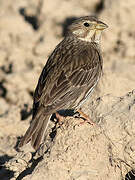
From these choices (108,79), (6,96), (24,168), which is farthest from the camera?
(6,96)

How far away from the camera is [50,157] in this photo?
19.7ft

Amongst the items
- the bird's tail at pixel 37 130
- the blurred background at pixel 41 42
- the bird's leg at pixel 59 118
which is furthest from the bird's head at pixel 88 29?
the bird's tail at pixel 37 130

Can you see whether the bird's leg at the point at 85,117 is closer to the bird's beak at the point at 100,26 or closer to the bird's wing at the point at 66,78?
the bird's wing at the point at 66,78

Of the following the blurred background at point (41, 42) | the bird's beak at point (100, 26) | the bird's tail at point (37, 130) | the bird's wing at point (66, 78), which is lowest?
the bird's tail at point (37, 130)

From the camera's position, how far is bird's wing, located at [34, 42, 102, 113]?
23.5ft

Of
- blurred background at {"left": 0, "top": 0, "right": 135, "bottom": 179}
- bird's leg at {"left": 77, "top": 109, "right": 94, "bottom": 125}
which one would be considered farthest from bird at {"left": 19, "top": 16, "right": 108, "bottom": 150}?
blurred background at {"left": 0, "top": 0, "right": 135, "bottom": 179}

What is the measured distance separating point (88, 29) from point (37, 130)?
7.87 ft

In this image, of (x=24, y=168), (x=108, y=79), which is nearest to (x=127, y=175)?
(x=24, y=168)

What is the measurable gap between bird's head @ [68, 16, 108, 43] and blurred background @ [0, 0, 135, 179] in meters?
0.70

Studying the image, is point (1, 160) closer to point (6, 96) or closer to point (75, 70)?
point (75, 70)

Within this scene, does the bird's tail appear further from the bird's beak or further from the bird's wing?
the bird's beak

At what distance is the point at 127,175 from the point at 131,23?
6025mm

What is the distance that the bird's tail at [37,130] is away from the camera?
647 cm

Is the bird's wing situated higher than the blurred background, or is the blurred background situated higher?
the blurred background
